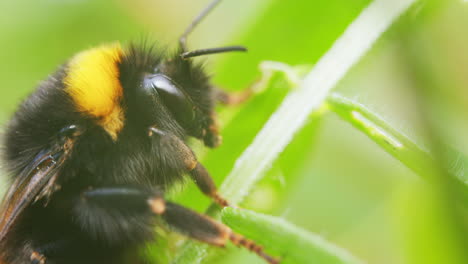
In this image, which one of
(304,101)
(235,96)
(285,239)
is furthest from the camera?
(235,96)

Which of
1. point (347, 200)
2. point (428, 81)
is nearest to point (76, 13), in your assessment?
point (347, 200)

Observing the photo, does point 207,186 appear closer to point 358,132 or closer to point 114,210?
point 114,210

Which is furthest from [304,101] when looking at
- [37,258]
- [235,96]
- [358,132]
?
[37,258]

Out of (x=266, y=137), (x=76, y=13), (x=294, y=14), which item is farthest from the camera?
(x=76, y=13)

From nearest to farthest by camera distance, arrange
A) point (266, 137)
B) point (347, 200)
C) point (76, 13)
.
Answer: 1. point (266, 137)
2. point (347, 200)
3. point (76, 13)

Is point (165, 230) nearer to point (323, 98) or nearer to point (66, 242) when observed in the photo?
point (66, 242)

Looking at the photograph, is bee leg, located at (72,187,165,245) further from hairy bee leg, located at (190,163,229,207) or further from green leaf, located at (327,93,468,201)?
→ green leaf, located at (327,93,468,201)

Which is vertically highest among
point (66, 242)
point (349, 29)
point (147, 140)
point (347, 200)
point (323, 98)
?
point (349, 29)
